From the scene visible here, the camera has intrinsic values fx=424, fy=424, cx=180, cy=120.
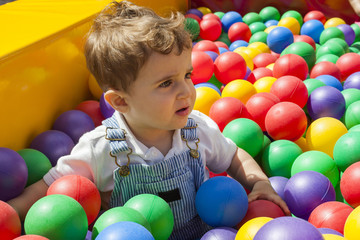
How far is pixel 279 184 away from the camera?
1.67 m

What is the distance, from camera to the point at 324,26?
3416 mm

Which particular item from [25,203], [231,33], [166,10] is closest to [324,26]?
[231,33]

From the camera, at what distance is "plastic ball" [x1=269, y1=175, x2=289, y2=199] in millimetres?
1641

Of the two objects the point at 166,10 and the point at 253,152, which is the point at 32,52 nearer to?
the point at 253,152

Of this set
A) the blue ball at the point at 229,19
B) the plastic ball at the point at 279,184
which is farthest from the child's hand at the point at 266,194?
the blue ball at the point at 229,19

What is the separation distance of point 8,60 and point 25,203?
2.04ft

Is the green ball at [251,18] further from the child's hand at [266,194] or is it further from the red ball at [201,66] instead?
the child's hand at [266,194]

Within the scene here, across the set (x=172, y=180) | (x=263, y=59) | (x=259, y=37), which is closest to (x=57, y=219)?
(x=172, y=180)

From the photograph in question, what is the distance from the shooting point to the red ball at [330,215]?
4.43ft

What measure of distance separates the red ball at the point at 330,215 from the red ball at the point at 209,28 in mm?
2195

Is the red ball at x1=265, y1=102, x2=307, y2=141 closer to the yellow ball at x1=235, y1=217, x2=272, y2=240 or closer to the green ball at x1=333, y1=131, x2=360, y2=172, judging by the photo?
the green ball at x1=333, y1=131, x2=360, y2=172

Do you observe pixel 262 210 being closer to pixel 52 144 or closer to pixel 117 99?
pixel 117 99

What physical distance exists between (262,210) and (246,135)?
49 centimetres

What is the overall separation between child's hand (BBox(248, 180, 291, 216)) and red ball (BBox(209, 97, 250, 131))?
0.50m
